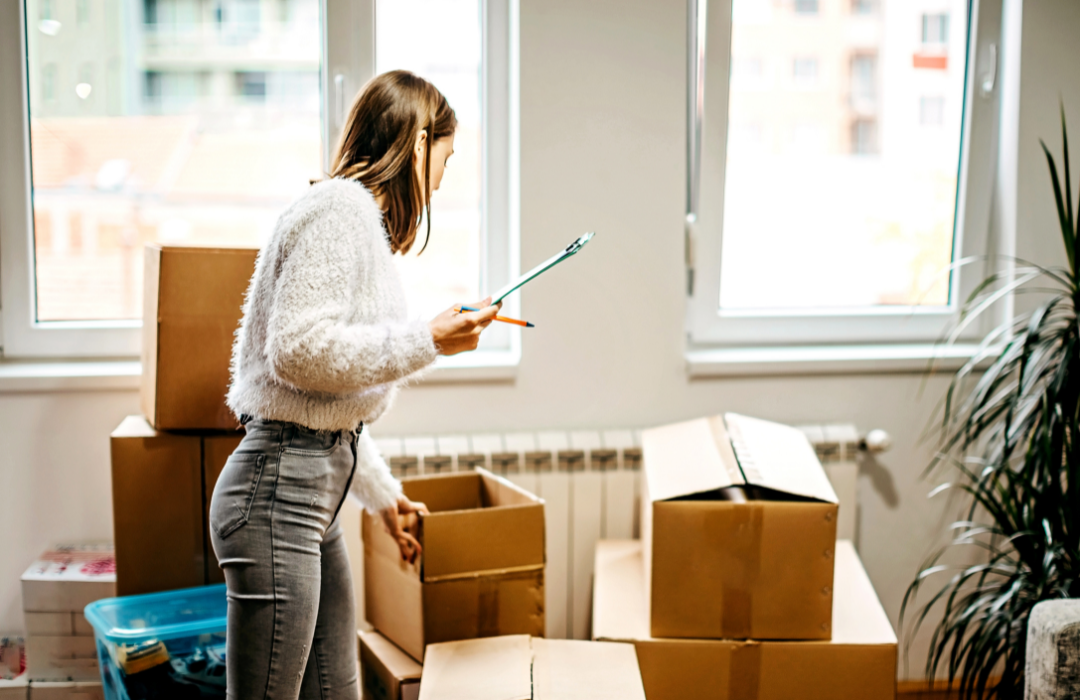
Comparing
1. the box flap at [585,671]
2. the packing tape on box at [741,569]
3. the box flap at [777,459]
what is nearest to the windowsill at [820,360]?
the box flap at [777,459]

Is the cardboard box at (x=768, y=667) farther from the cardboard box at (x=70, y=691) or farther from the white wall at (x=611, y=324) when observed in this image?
the cardboard box at (x=70, y=691)

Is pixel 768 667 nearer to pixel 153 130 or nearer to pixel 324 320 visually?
pixel 324 320

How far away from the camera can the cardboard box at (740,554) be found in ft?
5.21

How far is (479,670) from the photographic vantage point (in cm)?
143

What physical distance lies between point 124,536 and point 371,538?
1.56 feet

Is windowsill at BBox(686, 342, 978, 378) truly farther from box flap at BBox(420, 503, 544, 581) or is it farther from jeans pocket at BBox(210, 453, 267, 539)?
jeans pocket at BBox(210, 453, 267, 539)

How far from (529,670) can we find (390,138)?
91 cm

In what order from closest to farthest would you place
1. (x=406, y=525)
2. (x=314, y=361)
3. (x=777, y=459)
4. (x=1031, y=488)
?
(x=314, y=361)
(x=406, y=525)
(x=777, y=459)
(x=1031, y=488)

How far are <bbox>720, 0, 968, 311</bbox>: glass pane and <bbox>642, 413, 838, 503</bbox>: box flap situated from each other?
0.57m

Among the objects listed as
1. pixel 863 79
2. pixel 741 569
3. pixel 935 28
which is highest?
pixel 935 28

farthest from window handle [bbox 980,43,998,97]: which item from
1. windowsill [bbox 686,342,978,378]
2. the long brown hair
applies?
Result: the long brown hair

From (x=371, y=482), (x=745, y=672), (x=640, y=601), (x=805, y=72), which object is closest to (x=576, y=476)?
(x=640, y=601)

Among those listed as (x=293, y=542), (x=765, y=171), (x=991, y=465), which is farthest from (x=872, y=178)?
(x=293, y=542)

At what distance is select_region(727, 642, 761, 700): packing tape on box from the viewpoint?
5.31 feet
